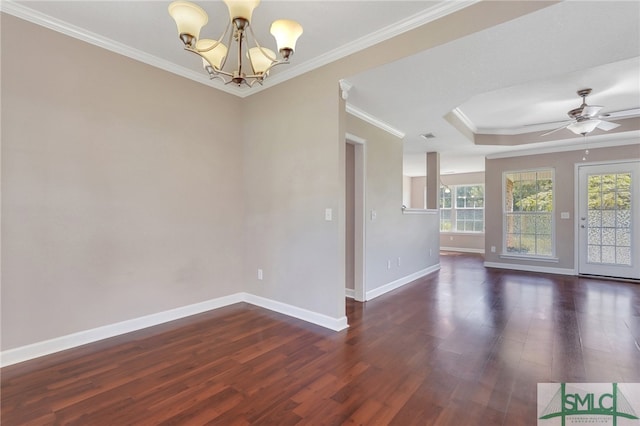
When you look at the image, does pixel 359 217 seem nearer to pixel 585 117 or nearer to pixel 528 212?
pixel 585 117

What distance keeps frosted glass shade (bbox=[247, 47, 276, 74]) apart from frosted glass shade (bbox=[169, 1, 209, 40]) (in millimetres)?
406

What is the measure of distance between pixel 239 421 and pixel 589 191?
7.02 m

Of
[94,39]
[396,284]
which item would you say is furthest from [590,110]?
[94,39]

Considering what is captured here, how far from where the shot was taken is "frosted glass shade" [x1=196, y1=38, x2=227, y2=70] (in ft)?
6.63

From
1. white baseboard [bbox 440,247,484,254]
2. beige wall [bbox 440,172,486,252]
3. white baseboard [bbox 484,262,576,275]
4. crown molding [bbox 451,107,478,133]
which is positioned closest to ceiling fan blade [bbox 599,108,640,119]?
crown molding [bbox 451,107,478,133]

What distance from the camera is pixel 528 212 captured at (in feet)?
20.2

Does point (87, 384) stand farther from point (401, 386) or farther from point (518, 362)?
point (518, 362)

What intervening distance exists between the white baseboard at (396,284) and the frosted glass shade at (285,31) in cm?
314

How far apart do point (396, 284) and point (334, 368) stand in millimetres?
2623

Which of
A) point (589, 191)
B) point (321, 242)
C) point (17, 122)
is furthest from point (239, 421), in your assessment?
point (589, 191)

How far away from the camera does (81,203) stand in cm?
257

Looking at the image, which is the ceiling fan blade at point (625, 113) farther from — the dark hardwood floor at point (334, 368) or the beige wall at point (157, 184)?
the beige wall at point (157, 184)

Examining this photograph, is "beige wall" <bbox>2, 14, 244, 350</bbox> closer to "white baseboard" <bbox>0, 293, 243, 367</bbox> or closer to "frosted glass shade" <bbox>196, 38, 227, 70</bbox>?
"white baseboard" <bbox>0, 293, 243, 367</bbox>

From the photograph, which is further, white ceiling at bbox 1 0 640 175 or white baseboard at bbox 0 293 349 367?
white baseboard at bbox 0 293 349 367
